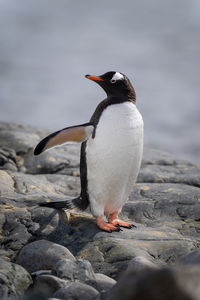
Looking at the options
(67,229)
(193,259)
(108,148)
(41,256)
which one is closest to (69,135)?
(108,148)

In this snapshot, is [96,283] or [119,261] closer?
[96,283]

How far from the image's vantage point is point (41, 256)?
352 cm

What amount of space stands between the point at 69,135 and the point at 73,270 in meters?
1.43

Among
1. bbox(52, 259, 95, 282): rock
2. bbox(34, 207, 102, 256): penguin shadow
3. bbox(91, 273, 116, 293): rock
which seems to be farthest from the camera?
bbox(34, 207, 102, 256): penguin shadow

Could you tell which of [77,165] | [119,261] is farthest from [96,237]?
[77,165]

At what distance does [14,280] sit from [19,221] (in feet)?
4.24

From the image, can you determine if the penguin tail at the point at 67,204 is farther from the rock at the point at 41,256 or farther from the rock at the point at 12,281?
the rock at the point at 12,281

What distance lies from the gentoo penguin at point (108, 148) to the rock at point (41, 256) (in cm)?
74

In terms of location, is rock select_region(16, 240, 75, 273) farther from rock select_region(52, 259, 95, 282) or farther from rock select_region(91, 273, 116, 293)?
rock select_region(91, 273, 116, 293)

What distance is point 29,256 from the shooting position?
3.56 meters

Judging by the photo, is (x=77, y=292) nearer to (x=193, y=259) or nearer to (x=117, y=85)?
(x=193, y=259)

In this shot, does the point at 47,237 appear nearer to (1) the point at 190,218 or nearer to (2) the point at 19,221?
(2) the point at 19,221

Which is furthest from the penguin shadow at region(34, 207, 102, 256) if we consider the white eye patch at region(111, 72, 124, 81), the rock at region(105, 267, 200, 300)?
the rock at region(105, 267, 200, 300)

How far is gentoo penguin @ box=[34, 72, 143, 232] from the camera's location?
13.5 feet
